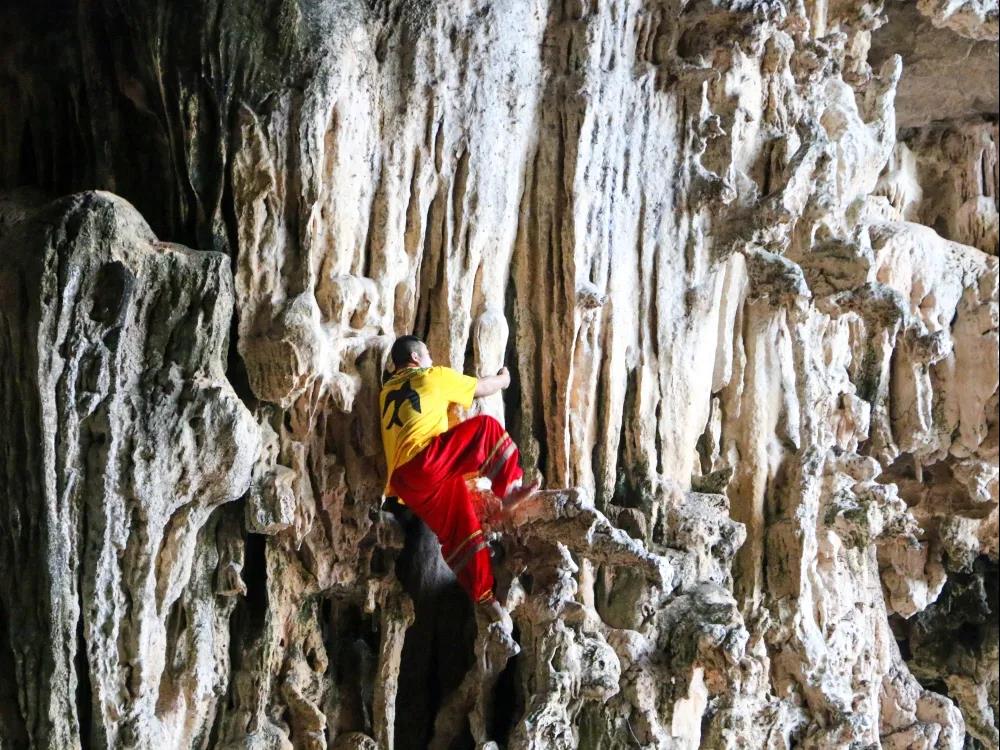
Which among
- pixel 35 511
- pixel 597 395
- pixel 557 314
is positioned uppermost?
pixel 557 314

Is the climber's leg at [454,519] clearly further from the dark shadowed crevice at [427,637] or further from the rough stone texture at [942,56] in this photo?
the rough stone texture at [942,56]

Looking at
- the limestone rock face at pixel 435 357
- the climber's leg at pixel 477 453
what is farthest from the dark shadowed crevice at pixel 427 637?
the climber's leg at pixel 477 453

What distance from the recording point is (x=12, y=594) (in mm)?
4504

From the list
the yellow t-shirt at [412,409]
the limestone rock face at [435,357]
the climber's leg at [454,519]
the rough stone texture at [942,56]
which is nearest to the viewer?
the limestone rock face at [435,357]

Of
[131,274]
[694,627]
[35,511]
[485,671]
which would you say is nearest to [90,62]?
[131,274]

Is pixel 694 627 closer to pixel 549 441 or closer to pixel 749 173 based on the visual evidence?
pixel 549 441

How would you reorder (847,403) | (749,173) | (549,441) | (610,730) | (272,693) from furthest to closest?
1. (847,403)
2. (749,173)
3. (549,441)
4. (610,730)
5. (272,693)

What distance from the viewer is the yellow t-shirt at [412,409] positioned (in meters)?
5.10

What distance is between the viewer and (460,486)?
525 centimetres

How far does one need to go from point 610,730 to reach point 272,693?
1.50 m

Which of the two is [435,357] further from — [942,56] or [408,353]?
[942,56]

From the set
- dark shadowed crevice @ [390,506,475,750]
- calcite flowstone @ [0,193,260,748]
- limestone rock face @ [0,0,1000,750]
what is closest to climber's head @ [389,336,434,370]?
limestone rock face @ [0,0,1000,750]

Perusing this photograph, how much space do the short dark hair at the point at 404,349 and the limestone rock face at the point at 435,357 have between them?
0.42ft

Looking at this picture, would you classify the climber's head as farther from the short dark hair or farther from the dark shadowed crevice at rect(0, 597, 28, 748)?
the dark shadowed crevice at rect(0, 597, 28, 748)
